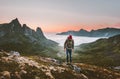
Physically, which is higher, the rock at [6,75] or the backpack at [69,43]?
the backpack at [69,43]

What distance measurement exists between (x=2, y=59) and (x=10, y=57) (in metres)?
3.02

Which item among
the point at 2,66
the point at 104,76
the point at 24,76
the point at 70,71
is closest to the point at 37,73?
the point at 24,76

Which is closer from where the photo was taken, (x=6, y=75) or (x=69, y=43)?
(x=6, y=75)

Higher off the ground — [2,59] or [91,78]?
[2,59]

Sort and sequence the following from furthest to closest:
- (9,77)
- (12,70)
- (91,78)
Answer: (91,78) < (12,70) < (9,77)

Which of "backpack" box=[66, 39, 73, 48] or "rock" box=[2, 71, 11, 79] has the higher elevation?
"backpack" box=[66, 39, 73, 48]

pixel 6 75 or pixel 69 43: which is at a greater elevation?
pixel 69 43

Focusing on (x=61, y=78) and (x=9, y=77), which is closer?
(x=9, y=77)

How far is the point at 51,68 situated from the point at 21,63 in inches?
232

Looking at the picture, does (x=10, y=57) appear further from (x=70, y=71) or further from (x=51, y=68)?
(x=70, y=71)

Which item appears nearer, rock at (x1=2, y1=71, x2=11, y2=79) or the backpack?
rock at (x1=2, y1=71, x2=11, y2=79)

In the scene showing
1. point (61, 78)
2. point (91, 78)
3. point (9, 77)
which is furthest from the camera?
point (91, 78)

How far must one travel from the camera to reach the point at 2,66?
133ft

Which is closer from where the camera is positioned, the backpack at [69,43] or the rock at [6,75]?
the rock at [6,75]
